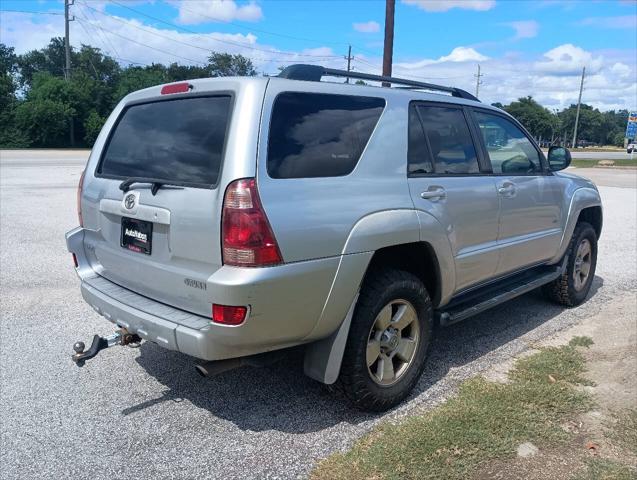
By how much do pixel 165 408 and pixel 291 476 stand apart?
3.53ft

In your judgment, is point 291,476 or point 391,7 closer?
point 291,476

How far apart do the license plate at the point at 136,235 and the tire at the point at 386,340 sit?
125 centimetres

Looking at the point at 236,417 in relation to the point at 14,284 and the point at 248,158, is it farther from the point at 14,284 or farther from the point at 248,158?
the point at 14,284

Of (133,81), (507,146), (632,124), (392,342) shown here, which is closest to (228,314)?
(392,342)

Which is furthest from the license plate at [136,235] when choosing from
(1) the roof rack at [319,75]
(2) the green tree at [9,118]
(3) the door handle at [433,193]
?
(2) the green tree at [9,118]

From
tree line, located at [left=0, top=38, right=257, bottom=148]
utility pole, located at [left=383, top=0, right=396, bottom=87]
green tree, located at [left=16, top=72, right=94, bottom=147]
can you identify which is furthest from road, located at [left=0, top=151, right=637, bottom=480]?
green tree, located at [left=16, top=72, right=94, bottom=147]

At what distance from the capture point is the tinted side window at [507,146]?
14.6ft

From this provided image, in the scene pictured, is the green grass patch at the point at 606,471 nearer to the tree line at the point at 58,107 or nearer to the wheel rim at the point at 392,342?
the wheel rim at the point at 392,342

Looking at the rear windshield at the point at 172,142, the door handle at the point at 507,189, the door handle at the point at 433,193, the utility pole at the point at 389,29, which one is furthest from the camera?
the utility pole at the point at 389,29

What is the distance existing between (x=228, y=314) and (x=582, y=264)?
4483 mm

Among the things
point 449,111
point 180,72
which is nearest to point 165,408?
point 449,111

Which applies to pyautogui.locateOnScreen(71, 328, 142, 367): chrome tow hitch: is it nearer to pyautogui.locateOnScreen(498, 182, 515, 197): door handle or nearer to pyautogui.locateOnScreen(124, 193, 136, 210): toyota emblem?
pyautogui.locateOnScreen(124, 193, 136, 210): toyota emblem

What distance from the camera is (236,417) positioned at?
3.46m

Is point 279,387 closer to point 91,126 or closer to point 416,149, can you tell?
point 416,149
